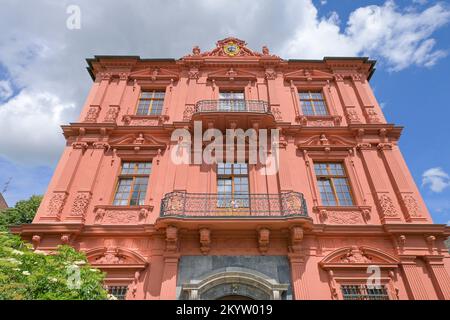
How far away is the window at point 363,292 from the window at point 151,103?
10881 mm

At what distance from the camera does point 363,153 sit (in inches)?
471

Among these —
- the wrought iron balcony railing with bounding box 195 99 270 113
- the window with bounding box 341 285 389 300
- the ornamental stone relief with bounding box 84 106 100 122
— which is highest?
the wrought iron balcony railing with bounding box 195 99 270 113

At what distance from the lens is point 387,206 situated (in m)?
10.4

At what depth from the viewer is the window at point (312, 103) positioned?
548 inches

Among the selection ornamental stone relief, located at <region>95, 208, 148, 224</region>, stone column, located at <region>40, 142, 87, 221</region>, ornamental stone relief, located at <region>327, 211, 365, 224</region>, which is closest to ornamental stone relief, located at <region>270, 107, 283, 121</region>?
ornamental stone relief, located at <region>327, 211, 365, 224</region>

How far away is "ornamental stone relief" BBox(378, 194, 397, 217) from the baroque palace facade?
2.0 inches

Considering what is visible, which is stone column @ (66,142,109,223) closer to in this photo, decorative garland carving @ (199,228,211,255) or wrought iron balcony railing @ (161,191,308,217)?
wrought iron balcony railing @ (161,191,308,217)

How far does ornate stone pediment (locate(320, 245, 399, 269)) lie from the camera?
9.18m

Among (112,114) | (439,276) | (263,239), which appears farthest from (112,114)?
(439,276)

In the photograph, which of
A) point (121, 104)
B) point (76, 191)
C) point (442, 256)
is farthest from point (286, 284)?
point (121, 104)

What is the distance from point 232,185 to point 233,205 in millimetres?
1163

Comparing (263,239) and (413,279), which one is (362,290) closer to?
(413,279)

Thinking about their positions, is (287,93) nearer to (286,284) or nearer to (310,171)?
(310,171)
